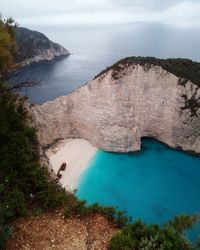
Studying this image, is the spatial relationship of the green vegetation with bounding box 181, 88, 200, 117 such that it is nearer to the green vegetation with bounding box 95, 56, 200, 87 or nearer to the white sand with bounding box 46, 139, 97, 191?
the green vegetation with bounding box 95, 56, 200, 87

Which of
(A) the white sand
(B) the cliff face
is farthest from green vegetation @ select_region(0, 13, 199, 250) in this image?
(B) the cliff face

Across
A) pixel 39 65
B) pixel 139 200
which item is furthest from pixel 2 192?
pixel 39 65

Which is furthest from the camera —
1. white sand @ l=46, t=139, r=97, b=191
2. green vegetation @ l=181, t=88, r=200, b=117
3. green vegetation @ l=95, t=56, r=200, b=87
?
green vegetation @ l=95, t=56, r=200, b=87

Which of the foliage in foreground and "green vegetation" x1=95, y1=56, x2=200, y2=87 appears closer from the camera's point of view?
the foliage in foreground

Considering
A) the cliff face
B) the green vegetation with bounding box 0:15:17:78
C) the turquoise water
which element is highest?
the green vegetation with bounding box 0:15:17:78

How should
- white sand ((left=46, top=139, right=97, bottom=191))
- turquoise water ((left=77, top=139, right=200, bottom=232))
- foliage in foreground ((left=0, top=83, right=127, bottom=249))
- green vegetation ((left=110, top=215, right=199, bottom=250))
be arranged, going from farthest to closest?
white sand ((left=46, top=139, right=97, bottom=191))
turquoise water ((left=77, top=139, right=200, bottom=232))
foliage in foreground ((left=0, top=83, right=127, bottom=249))
green vegetation ((left=110, top=215, right=199, bottom=250))

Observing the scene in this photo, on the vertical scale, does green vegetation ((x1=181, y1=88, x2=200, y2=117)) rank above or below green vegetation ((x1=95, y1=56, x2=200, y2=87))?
below

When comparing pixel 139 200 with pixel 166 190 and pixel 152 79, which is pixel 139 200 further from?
pixel 152 79

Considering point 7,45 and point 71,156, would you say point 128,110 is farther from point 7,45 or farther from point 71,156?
point 7,45
